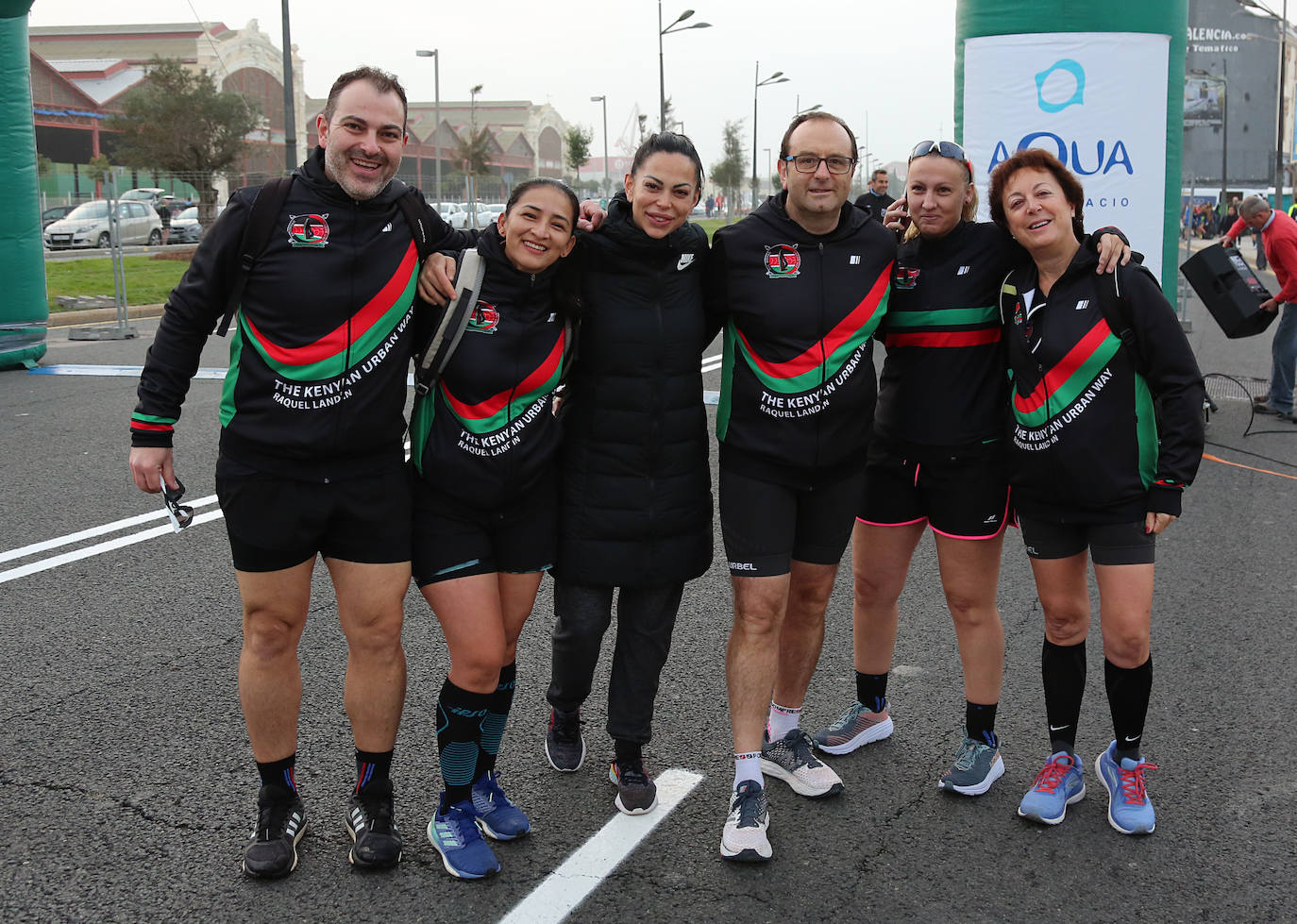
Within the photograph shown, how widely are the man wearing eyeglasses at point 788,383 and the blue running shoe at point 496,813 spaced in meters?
0.60

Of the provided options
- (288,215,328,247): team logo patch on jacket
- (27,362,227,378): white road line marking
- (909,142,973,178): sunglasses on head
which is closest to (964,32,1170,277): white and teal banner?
(909,142,973,178): sunglasses on head

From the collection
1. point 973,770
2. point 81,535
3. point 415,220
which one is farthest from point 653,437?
point 81,535

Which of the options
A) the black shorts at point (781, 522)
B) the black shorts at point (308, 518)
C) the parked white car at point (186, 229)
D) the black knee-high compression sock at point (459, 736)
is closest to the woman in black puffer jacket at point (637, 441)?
the black shorts at point (781, 522)

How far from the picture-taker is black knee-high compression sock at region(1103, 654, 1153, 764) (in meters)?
3.53

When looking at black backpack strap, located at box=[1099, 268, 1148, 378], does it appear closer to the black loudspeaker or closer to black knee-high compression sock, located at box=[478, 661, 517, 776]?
black knee-high compression sock, located at box=[478, 661, 517, 776]

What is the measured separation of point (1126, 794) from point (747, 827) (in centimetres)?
113

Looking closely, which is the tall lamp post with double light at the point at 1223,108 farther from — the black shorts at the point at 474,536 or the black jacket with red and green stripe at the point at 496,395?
the black shorts at the point at 474,536

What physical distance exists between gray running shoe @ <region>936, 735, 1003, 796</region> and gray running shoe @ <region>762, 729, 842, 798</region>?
0.34 meters

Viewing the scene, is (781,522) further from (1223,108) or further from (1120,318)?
(1223,108)

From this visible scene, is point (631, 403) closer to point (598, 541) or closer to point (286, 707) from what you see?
point (598, 541)

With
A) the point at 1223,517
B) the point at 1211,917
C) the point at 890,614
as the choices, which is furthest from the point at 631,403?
the point at 1223,517

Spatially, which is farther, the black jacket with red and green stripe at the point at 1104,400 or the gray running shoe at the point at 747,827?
the black jacket with red and green stripe at the point at 1104,400

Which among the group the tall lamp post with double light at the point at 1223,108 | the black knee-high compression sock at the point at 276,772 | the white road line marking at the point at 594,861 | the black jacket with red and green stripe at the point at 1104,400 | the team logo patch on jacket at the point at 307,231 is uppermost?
the tall lamp post with double light at the point at 1223,108

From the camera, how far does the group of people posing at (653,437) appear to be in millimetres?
3119
